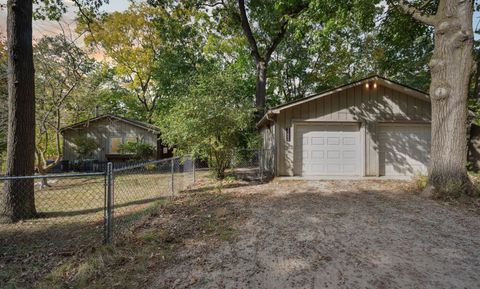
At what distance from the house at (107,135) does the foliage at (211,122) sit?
768 cm

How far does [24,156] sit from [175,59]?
14452 mm

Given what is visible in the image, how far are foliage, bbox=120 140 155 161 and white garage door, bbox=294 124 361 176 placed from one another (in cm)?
1027

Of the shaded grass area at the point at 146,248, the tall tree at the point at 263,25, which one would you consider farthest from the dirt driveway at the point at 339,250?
the tall tree at the point at 263,25

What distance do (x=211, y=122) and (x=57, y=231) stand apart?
5288 millimetres

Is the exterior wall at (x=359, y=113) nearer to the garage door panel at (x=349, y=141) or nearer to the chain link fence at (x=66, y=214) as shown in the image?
the garage door panel at (x=349, y=141)

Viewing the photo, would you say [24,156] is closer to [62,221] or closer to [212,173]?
[62,221]

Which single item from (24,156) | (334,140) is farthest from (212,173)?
(24,156)

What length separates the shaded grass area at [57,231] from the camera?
10.1ft

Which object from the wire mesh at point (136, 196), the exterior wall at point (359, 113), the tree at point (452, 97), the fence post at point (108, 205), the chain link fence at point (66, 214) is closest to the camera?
the fence post at point (108, 205)

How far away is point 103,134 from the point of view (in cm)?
1659

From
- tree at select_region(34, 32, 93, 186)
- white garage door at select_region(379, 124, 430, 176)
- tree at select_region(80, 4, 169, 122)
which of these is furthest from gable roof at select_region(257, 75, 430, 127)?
tree at select_region(80, 4, 169, 122)

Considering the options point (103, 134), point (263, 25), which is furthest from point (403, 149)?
point (103, 134)

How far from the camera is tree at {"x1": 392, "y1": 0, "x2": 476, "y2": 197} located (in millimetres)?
6430

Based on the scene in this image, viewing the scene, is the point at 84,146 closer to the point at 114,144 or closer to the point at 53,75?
the point at 114,144
